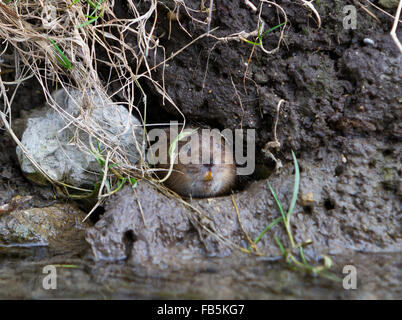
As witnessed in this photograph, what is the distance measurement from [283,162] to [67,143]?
1.66m

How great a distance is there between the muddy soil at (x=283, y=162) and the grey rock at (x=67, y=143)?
0.21 m

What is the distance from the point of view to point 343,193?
3158mm

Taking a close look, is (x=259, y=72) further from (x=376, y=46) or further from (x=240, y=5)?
(x=376, y=46)

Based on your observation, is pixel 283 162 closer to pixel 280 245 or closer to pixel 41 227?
pixel 280 245

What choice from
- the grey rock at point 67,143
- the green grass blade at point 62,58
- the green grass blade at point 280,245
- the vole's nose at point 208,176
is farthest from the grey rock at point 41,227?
the green grass blade at point 280,245

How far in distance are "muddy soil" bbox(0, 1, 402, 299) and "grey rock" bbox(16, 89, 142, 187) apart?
0.21 meters

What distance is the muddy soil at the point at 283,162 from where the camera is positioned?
282 cm

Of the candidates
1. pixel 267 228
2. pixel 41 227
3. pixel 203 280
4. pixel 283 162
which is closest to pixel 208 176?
pixel 283 162

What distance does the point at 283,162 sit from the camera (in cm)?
339

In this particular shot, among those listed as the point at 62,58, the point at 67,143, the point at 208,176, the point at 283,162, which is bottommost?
the point at 208,176

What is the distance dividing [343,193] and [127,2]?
6.95 feet

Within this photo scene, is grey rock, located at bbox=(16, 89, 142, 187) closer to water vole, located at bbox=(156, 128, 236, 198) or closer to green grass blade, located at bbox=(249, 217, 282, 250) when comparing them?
water vole, located at bbox=(156, 128, 236, 198)
